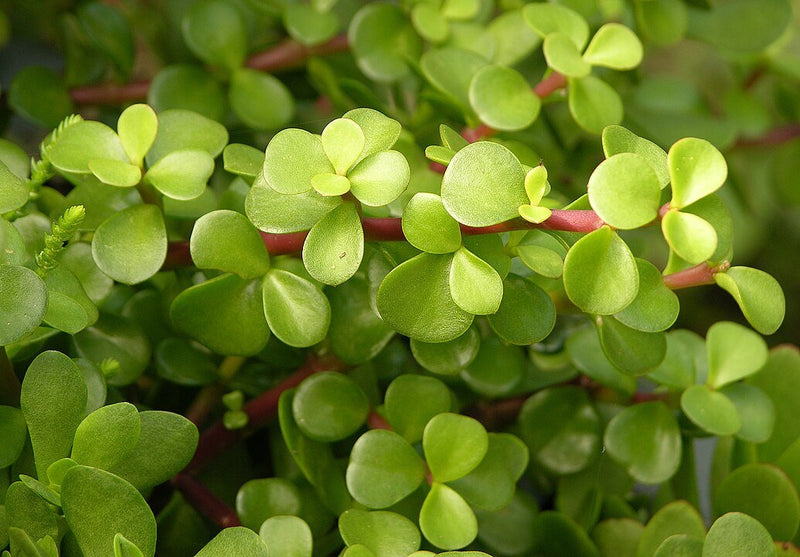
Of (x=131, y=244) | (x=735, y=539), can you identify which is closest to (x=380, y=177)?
(x=131, y=244)

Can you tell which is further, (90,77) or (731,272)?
(90,77)

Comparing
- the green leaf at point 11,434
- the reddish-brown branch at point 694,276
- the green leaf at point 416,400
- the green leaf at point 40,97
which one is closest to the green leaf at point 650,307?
Result: the reddish-brown branch at point 694,276

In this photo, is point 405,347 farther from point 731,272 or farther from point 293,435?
point 731,272

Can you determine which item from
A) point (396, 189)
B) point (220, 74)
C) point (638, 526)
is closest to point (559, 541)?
point (638, 526)

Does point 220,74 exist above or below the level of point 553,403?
above

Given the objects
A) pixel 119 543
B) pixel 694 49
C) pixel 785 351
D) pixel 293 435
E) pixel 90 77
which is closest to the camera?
pixel 119 543

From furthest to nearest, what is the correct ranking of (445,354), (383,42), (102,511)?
1. (383,42)
2. (445,354)
3. (102,511)

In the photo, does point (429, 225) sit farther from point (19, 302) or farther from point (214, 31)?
point (214, 31)
